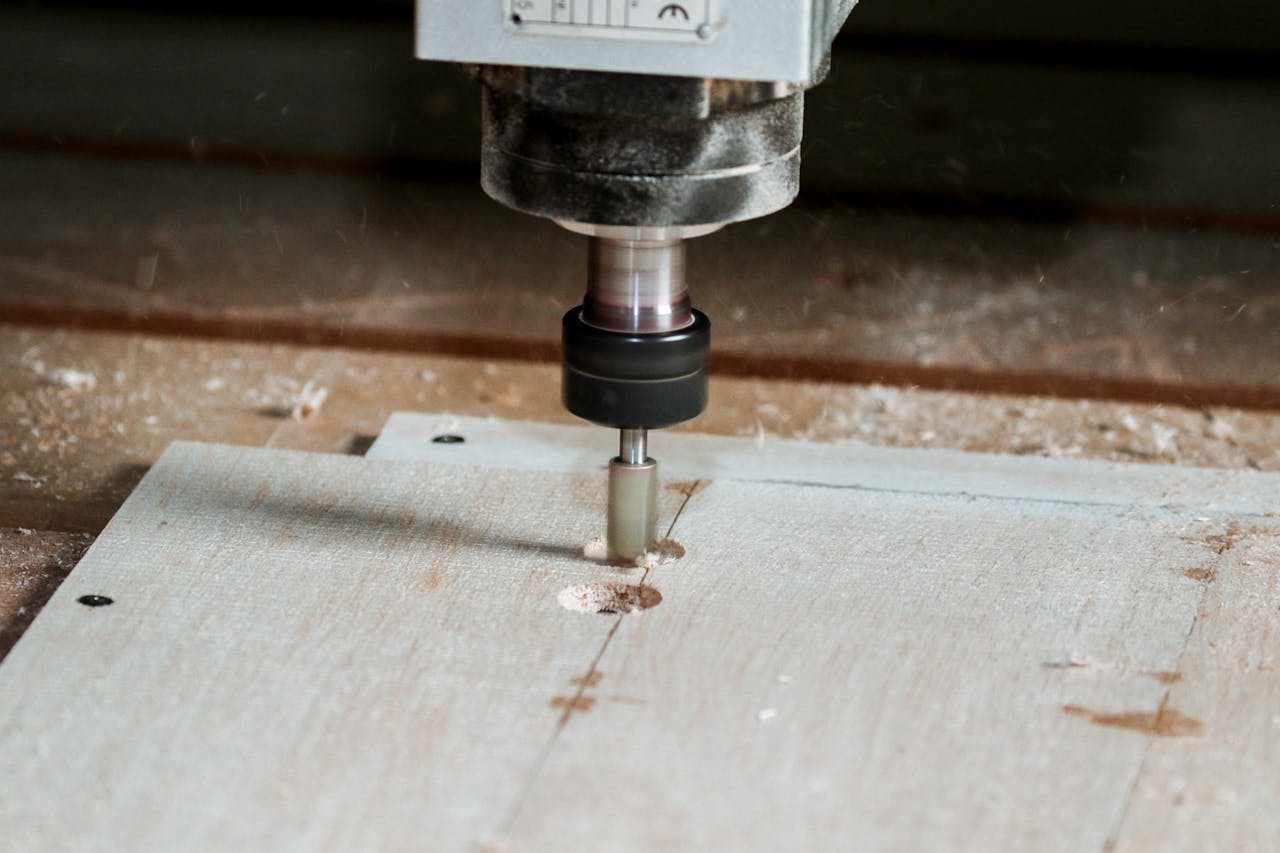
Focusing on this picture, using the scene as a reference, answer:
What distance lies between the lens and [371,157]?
278cm

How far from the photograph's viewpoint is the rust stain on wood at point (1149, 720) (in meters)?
1.21

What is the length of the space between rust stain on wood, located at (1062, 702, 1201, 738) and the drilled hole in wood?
33 cm

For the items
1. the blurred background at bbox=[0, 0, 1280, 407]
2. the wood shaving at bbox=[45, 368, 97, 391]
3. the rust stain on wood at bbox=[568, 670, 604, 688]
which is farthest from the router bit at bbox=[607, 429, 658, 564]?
the wood shaving at bbox=[45, 368, 97, 391]

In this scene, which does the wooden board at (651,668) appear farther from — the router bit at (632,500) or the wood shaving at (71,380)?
the wood shaving at (71,380)

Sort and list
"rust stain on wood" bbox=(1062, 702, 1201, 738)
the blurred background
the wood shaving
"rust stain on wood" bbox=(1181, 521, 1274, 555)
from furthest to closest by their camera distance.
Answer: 1. the blurred background
2. the wood shaving
3. "rust stain on wood" bbox=(1181, 521, 1274, 555)
4. "rust stain on wood" bbox=(1062, 702, 1201, 738)

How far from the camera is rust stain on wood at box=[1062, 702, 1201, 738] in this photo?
3.97 ft

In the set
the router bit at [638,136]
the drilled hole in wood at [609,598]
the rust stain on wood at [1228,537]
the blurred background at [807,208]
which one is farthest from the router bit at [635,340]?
the blurred background at [807,208]

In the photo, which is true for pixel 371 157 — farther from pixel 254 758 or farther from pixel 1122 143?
pixel 254 758

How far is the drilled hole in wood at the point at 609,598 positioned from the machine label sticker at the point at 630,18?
456 mm

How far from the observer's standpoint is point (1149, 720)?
122cm

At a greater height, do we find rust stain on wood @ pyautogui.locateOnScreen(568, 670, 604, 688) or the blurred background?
rust stain on wood @ pyautogui.locateOnScreen(568, 670, 604, 688)

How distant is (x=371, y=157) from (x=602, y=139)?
1655 millimetres

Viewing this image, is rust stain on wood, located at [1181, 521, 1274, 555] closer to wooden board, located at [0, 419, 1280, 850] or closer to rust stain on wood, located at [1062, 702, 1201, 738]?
wooden board, located at [0, 419, 1280, 850]

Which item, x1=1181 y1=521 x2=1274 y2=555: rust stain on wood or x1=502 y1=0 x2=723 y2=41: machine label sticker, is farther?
x1=1181 y1=521 x2=1274 y2=555: rust stain on wood
